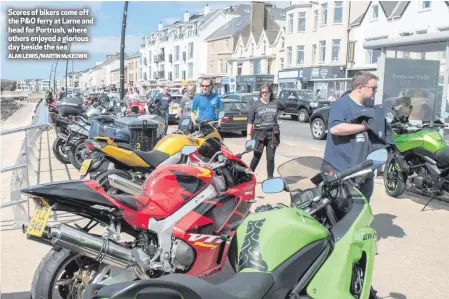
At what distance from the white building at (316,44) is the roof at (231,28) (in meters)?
15.4

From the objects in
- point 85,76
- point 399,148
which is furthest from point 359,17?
point 85,76

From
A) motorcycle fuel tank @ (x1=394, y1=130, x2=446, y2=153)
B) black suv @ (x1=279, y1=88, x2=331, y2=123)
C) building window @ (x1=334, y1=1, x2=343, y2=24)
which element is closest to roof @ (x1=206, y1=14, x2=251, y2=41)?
building window @ (x1=334, y1=1, x2=343, y2=24)

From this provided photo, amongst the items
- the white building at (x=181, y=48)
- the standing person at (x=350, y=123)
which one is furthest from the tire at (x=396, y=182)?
the white building at (x=181, y=48)

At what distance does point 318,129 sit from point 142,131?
872 cm

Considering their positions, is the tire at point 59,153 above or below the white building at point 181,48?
below

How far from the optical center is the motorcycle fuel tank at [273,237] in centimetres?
213

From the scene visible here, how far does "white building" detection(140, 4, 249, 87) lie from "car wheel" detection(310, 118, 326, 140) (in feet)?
163

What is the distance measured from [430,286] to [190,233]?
230 cm

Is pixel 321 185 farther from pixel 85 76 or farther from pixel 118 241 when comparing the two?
pixel 85 76

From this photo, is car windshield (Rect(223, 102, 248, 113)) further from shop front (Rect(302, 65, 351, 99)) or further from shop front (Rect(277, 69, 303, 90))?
shop front (Rect(277, 69, 303, 90))

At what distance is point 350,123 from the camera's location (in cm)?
429

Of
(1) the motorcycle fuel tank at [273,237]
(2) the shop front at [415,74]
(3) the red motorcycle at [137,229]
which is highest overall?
(2) the shop front at [415,74]

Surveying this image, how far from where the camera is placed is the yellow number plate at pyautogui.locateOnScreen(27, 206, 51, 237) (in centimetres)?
294

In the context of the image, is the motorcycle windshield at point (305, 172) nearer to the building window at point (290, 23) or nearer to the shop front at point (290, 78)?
the shop front at point (290, 78)
